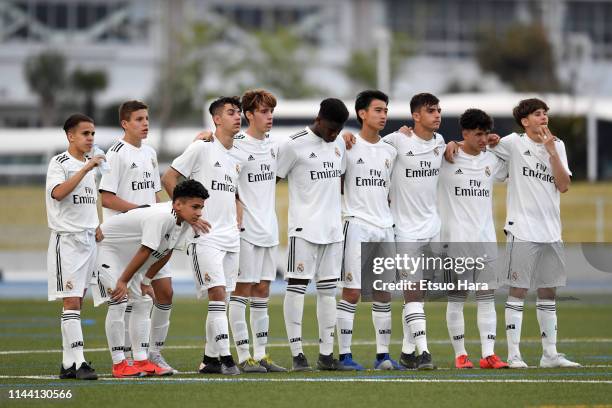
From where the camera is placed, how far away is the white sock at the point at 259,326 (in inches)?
483

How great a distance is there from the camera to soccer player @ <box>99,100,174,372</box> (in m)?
12.0

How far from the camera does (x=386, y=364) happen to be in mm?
12172

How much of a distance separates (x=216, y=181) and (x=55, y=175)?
1470 millimetres

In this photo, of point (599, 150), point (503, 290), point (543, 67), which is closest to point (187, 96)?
point (543, 67)

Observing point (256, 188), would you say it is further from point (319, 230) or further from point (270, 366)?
point (270, 366)

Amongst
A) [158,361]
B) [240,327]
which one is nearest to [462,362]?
[240,327]

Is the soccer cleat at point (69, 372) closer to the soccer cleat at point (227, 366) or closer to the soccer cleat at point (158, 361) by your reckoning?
the soccer cleat at point (158, 361)

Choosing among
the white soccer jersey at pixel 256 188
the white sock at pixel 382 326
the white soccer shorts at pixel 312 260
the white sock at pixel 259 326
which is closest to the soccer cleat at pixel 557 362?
the white sock at pixel 382 326

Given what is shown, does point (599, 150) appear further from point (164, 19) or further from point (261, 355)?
point (261, 355)

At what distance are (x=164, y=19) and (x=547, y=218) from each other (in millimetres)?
58894

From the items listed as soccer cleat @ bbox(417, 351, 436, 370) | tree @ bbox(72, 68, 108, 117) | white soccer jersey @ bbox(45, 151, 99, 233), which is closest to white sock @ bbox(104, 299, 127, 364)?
white soccer jersey @ bbox(45, 151, 99, 233)

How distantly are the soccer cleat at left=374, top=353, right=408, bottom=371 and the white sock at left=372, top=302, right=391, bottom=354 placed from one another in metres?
0.07

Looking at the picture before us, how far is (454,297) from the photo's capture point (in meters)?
12.6

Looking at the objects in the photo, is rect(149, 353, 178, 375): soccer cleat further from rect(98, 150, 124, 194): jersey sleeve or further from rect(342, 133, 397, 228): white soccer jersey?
rect(342, 133, 397, 228): white soccer jersey
